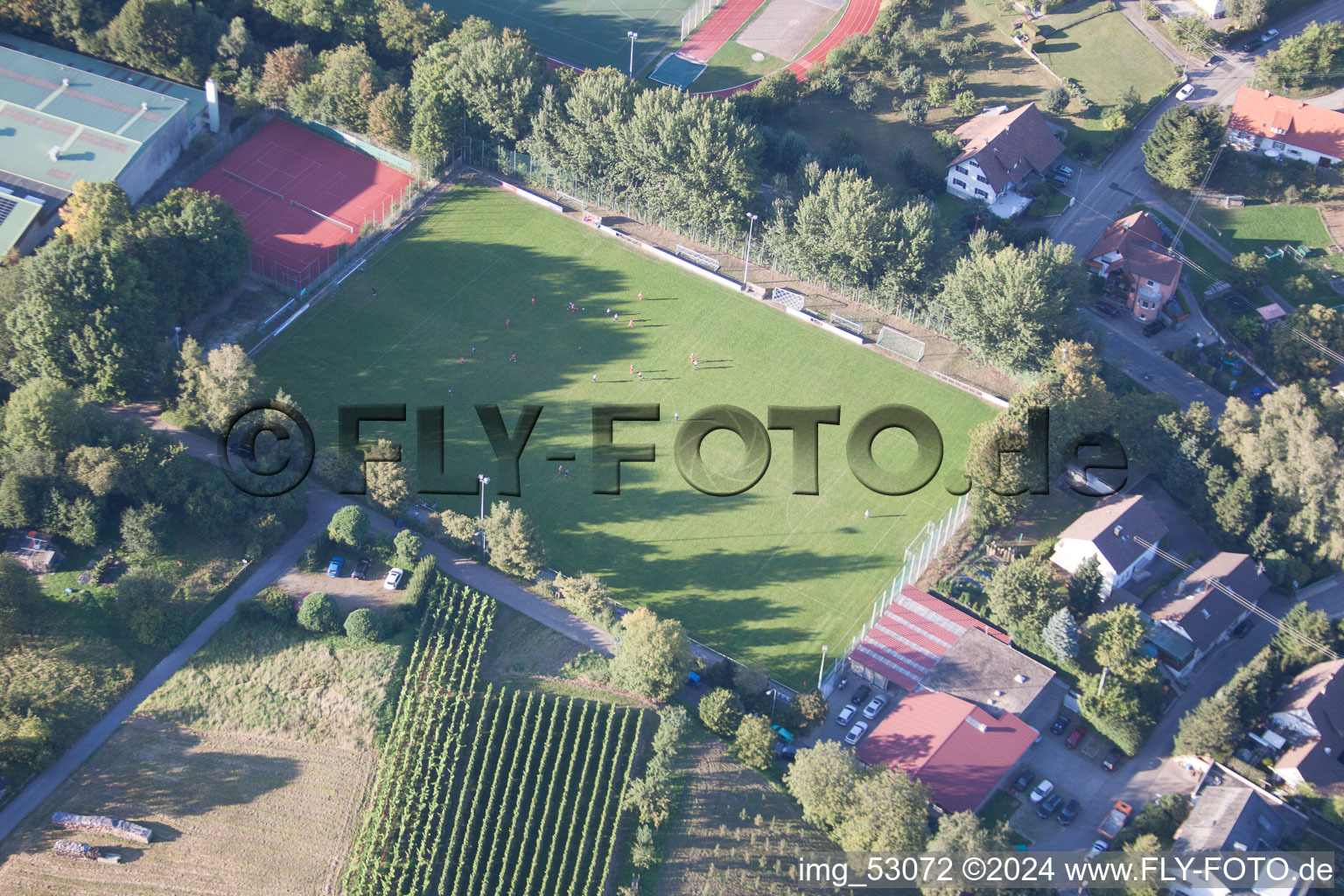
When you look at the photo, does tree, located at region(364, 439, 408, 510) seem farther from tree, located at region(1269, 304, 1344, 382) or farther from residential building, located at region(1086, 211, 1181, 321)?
tree, located at region(1269, 304, 1344, 382)

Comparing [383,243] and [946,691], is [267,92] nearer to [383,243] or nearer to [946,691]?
[383,243]

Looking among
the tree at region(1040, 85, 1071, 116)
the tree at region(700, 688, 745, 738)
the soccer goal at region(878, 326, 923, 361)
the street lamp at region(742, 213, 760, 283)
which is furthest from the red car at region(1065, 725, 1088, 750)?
the tree at region(1040, 85, 1071, 116)

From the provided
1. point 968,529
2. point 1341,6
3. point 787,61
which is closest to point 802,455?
point 968,529

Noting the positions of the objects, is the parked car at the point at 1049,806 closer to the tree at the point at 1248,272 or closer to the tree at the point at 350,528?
the tree at the point at 350,528

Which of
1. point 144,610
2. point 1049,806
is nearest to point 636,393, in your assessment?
point 144,610

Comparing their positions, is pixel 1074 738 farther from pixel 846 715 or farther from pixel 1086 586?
pixel 846 715

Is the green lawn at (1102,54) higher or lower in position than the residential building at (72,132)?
higher

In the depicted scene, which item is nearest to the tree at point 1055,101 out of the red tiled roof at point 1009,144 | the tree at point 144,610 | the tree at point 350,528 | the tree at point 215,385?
the red tiled roof at point 1009,144
